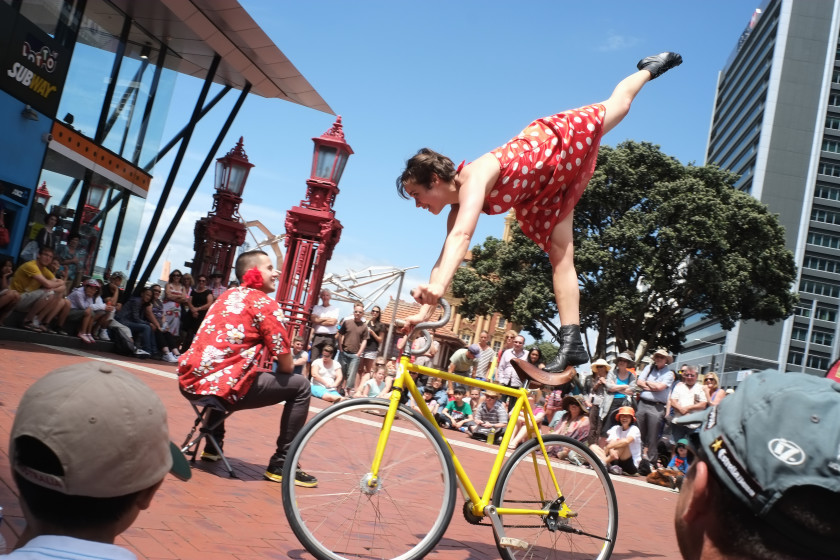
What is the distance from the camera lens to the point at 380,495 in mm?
3734

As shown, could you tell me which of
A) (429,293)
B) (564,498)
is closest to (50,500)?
(429,293)

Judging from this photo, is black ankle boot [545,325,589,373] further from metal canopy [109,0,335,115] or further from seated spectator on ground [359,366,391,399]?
metal canopy [109,0,335,115]

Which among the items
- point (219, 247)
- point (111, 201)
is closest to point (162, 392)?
point (111, 201)

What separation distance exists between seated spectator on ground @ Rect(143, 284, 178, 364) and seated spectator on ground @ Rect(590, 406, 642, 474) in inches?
317

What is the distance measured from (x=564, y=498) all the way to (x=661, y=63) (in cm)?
252

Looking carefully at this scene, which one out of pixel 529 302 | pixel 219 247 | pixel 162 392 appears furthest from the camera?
pixel 529 302

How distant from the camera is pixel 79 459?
1377 mm

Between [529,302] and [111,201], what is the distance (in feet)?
69.2

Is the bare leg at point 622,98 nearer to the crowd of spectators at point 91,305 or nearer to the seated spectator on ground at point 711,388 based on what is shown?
the seated spectator on ground at point 711,388

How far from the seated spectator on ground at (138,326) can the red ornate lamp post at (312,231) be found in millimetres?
2539

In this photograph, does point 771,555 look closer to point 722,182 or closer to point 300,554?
point 300,554

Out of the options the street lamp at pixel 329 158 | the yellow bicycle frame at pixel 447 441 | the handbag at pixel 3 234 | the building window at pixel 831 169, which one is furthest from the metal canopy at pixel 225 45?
the building window at pixel 831 169

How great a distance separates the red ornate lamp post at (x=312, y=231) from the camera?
52.3 feet

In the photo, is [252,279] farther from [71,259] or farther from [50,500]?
[71,259]
